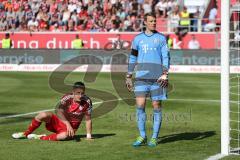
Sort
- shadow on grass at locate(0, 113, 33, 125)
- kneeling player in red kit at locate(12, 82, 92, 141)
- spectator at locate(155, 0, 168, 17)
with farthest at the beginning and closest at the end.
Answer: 1. spectator at locate(155, 0, 168, 17)
2. shadow on grass at locate(0, 113, 33, 125)
3. kneeling player in red kit at locate(12, 82, 92, 141)

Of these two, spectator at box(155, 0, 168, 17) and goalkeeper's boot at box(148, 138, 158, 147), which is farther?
spectator at box(155, 0, 168, 17)

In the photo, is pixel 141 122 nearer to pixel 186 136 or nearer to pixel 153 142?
pixel 153 142

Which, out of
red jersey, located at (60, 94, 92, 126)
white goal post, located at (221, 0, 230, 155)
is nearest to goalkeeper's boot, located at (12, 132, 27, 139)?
red jersey, located at (60, 94, 92, 126)

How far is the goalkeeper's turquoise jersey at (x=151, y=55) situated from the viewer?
12.7 m

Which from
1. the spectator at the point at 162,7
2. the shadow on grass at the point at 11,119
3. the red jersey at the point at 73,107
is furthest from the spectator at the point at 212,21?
the red jersey at the point at 73,107

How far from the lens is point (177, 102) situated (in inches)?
798

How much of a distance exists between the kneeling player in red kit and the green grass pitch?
0.74 ft

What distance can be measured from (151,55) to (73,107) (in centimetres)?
196

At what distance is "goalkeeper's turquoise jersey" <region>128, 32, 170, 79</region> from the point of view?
41.6 feet

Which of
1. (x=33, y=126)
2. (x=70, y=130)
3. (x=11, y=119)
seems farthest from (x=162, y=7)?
(x=70, y=130)

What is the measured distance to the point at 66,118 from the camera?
13195 millimetres

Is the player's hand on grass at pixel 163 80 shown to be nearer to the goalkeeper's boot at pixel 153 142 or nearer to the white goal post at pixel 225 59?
the goalkeeper's boot at pixel 153 142

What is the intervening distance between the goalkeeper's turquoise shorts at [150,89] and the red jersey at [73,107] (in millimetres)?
1167

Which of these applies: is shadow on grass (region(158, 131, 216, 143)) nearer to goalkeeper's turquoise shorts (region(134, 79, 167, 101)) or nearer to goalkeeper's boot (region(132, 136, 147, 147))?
goalkeeper's boot (region(132, 136, 147, 147))
